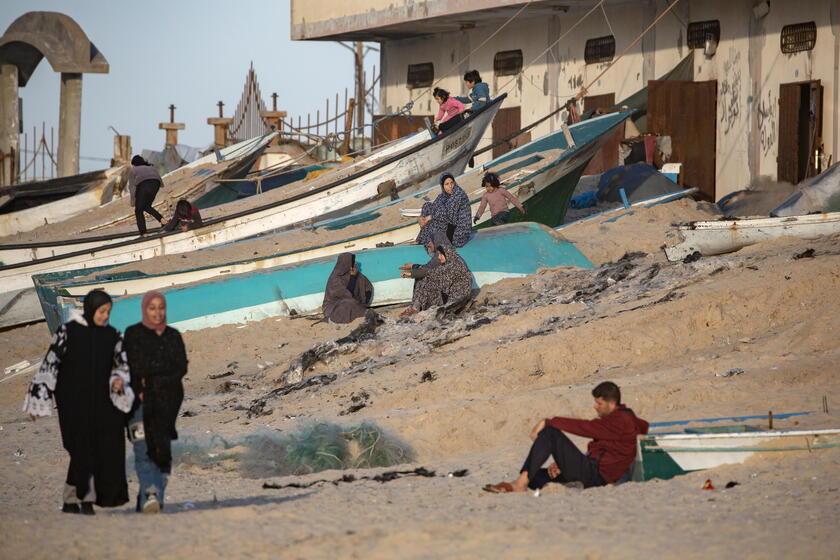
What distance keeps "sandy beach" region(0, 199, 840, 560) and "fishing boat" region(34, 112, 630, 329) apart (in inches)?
37.6

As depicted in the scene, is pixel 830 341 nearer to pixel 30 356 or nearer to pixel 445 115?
pixel 30 356

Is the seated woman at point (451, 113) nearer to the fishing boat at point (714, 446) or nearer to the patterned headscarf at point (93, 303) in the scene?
the fishing boat at point (714, 446)

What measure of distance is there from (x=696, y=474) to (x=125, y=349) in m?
3.18

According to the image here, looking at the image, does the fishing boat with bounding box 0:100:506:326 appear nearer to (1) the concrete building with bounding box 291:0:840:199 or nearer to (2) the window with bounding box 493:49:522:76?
(1) the concrete building with bounding box 291:0:840:199

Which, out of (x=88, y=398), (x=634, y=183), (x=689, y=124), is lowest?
(x=88, y=398)

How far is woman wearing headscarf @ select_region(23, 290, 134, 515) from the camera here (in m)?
5.59

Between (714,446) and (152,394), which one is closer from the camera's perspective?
(152,394)

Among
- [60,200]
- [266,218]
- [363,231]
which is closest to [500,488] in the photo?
[363,231]

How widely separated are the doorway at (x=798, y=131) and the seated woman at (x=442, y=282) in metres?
7.11

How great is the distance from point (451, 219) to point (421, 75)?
11.4 meters

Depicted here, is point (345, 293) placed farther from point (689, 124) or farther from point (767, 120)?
point (767, 120)

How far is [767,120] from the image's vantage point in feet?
55.2

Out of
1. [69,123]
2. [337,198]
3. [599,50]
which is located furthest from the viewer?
[69,123]

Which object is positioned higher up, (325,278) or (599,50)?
(599,50)
